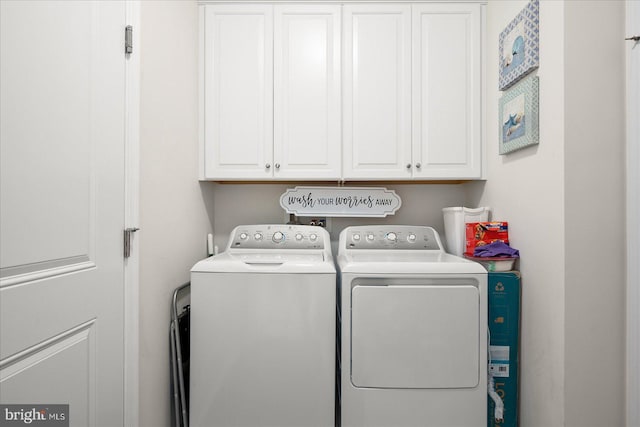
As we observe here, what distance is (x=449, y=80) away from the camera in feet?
6.03

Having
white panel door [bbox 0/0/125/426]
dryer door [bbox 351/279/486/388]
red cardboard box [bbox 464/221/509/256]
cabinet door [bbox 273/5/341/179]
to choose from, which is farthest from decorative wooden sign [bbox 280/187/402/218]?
white panel door [bbox 0/0/125/426]

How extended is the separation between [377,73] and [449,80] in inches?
16.4

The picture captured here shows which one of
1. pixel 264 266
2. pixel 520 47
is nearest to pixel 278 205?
pixel 264 266

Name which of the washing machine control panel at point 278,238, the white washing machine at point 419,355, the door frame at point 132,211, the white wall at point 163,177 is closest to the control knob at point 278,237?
the washing machine control panel at point 278,238

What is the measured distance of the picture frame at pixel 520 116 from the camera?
1.38 m

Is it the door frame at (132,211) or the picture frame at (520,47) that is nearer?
the door frame at (132,211)

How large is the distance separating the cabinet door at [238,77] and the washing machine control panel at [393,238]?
0.73m

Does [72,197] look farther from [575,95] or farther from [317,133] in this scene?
[575,95]

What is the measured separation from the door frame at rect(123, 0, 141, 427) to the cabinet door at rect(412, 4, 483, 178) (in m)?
1.40

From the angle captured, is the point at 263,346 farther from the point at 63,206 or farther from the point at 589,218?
the point at 589,218

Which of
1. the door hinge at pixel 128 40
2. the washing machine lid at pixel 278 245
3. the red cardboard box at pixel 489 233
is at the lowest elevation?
the washing machine lid at pixel 278 245

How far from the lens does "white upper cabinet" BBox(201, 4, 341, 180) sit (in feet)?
6.02

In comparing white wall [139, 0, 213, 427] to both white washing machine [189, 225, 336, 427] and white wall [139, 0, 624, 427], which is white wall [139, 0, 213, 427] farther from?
white washing machine [189, 225, 336, 427]

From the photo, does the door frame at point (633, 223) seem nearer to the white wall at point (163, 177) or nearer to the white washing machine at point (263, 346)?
the white washing machine at point (263, 346)
